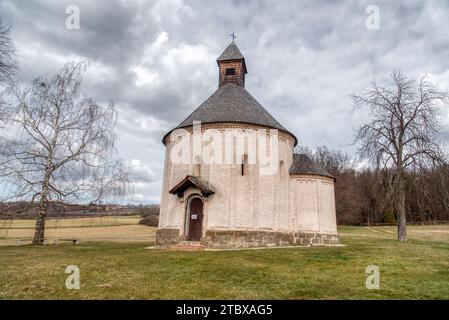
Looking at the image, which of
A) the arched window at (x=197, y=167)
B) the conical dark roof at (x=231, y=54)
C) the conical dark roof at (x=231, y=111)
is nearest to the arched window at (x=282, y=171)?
the conical dark roof at (x=231, y=111)

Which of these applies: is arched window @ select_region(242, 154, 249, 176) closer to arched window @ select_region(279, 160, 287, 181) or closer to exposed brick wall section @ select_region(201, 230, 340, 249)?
arched window @ select_region(279, 160, 287, 181)

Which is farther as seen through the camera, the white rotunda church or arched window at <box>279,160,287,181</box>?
arched window at <box>279,160,287,181</box>

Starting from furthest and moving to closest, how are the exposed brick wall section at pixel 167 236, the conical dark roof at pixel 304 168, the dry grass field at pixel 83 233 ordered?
the dry grass field at pixel 83 233, the conical dark roof at pixel 304 168, the exposed brick wall section at pixel 167 236

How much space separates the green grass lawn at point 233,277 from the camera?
7.78 meters

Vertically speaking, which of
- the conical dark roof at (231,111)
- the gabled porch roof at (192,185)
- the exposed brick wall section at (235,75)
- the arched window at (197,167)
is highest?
the exposed brick wall section at (235,75)

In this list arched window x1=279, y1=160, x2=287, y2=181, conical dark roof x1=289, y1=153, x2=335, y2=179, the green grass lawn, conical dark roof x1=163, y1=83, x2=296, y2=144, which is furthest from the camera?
conical dark roof x1=289, y1=153, x2=335, y2=179

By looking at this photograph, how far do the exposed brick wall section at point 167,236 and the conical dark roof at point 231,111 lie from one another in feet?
23.1

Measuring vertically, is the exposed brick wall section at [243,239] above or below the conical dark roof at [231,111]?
below

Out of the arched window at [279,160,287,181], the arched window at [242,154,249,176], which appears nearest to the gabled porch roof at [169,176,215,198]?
the arched window at [242,154,249,176]

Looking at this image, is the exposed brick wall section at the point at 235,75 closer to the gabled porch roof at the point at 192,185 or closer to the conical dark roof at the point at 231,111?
the conical dark roof at the point at 231,111

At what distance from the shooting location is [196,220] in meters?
20.2

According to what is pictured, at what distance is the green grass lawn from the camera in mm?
7777

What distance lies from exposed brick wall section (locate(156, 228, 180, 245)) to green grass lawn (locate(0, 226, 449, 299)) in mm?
6365
